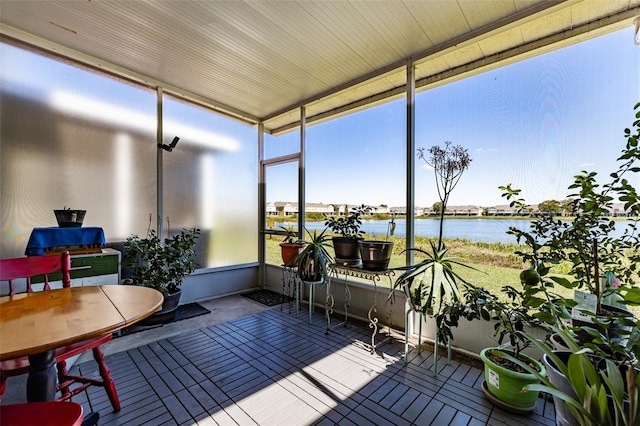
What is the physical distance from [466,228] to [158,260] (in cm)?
357

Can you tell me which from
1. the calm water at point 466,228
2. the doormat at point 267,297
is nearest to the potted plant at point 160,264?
the doormat at point 267,297

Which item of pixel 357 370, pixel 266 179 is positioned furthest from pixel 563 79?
pixel 266 179

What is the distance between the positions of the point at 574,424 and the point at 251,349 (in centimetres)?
238

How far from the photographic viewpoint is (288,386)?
2098 mm

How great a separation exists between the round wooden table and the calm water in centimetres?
242

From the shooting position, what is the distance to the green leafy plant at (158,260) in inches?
127

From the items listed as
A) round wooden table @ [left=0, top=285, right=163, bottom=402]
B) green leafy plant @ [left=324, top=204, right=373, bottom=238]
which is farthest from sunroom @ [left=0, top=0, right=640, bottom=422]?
round wooden table @ [left=0, top=285, right=163, bottom=402]

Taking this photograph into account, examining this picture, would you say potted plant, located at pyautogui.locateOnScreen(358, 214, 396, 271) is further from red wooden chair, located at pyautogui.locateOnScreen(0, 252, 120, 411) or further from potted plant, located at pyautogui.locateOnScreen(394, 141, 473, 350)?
red wooden chair, located at pyautogui.locateOnScreen(0, 252, 120, 411)

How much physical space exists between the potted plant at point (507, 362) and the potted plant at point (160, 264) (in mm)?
3273

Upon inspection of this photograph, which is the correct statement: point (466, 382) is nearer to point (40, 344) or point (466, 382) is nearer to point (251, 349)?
point (251, 349)

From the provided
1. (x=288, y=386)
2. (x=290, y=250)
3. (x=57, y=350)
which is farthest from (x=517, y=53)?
(x=57, y=350)

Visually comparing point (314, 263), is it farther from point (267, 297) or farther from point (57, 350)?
point (57, 350)

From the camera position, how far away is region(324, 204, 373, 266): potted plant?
10.2 feet

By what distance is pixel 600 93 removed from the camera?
207cm
